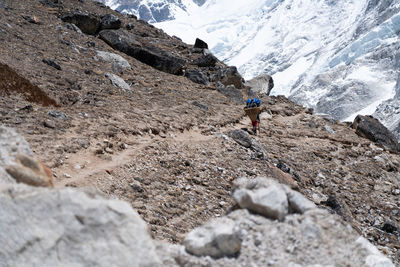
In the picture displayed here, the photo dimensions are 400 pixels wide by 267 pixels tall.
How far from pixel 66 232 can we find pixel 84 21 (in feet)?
79.2

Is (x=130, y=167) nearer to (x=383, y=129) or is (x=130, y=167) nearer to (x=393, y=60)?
(x=383, y=129)

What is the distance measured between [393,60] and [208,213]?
510 ft

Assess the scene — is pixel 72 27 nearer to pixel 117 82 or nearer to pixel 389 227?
pixel 117 82

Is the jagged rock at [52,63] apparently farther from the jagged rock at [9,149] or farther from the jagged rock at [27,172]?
the jagged rock at [27,172]

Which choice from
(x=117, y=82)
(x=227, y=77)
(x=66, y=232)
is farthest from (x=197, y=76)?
(x=66, y=232)

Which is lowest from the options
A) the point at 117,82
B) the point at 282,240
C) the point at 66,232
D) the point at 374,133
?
the point at 117,82

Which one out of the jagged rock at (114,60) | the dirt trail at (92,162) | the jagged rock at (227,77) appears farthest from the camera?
the jagged rock at (227,77)

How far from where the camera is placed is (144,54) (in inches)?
933

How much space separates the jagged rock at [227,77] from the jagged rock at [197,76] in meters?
1.75

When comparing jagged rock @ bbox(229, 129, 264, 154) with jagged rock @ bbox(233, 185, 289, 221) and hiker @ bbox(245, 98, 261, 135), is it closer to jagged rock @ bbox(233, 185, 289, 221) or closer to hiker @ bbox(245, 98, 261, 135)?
hiker @ bbox(245, 98, 261, 135)

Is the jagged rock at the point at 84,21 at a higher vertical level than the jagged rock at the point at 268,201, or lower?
lower

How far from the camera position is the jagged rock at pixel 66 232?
3.40 m

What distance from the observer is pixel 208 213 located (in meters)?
8.44

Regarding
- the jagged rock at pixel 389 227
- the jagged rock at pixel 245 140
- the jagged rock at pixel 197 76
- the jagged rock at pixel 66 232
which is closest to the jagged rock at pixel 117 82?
the jagged rock at pixel 245 140
